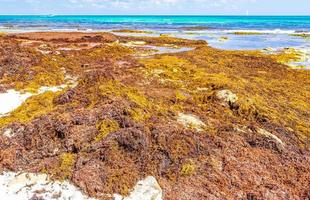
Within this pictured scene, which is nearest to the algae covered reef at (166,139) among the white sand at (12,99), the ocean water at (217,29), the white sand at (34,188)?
the white sand at (34,188)

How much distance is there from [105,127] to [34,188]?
1.95 meters

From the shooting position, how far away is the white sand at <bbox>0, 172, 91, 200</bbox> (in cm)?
571

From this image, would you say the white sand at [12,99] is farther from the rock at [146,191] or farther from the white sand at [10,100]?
the rock at [146,191]

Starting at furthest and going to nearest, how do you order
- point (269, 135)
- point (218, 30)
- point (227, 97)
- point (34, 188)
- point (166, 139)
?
point (218, 30) < point (227, 97) < point (269, 135) < point (166, 139) < point (34, 188)

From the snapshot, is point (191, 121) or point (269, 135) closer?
point (269, 135)

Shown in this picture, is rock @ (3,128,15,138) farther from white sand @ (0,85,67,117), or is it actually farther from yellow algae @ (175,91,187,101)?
yellow algae @ (175,91,187,101)

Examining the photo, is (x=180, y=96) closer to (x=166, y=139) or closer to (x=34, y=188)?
(x=166, y=139)

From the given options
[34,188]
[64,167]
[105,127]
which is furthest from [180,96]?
[34,188]

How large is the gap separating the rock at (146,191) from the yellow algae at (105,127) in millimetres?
1412

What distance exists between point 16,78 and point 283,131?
9.75 m

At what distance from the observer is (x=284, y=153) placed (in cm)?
732

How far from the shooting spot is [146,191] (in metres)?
5.91

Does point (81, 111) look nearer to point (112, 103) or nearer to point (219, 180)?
point (112, 103)

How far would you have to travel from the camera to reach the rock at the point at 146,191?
5.79 metres
